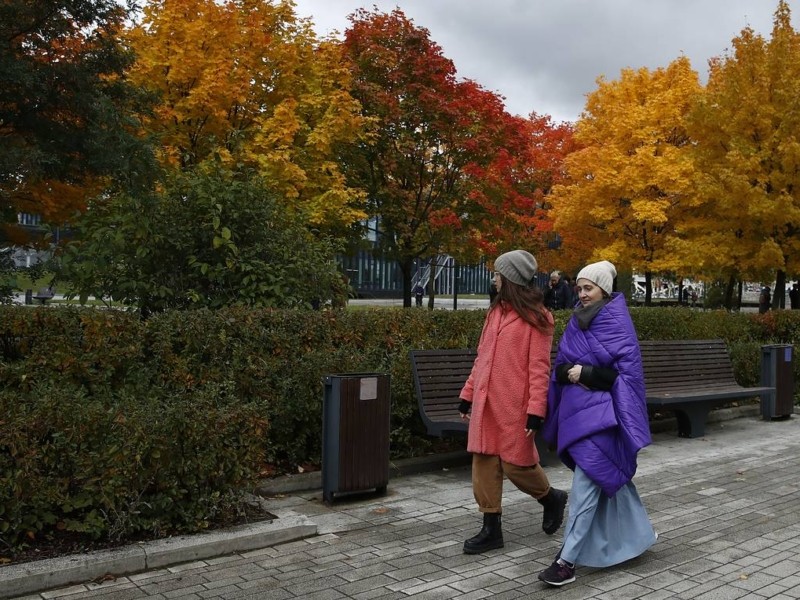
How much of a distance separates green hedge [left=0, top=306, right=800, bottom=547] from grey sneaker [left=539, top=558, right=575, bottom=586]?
2051 mm

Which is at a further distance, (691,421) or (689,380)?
(689,380)

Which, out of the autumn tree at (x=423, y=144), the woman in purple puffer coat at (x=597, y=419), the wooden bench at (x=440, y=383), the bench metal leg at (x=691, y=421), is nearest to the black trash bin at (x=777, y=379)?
the bench metal leg at (x=691, y=421)

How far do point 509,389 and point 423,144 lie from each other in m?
19.3

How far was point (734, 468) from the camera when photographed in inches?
318

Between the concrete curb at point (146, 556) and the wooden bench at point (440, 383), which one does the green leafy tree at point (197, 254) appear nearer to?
the wooden bench at point (440, 383)

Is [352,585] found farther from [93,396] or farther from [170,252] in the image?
[170,252]

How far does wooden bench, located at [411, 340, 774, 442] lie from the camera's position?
Result: 24.3 ft

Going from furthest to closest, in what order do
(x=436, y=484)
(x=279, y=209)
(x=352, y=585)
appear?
(x=279, y=209) → (x=436, y=484) → (x=352, y=585)

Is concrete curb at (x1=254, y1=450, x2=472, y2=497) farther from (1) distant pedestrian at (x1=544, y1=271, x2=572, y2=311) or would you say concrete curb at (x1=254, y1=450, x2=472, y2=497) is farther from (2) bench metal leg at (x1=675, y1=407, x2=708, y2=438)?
(1) distant pedestrian at (x1=544, y1=271, x2=572, y2=311)

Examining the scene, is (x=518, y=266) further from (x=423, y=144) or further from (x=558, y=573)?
(x=423, y=144)

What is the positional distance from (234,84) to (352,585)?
1536 cm

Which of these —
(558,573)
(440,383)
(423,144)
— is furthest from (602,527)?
(423,144)

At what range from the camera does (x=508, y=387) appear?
510cm

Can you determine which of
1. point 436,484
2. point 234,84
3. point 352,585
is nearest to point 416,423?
point 436,484
